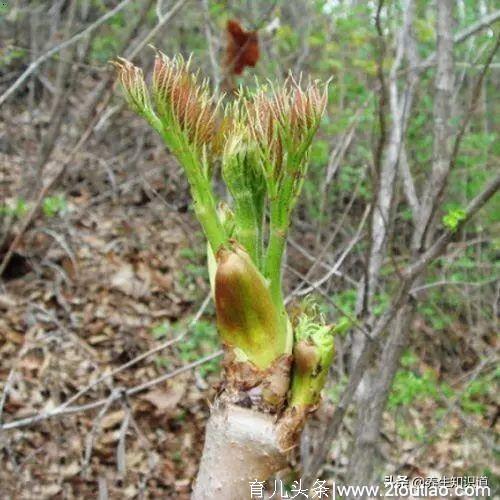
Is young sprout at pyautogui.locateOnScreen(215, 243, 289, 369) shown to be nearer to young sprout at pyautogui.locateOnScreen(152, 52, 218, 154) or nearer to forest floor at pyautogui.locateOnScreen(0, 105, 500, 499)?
young sprout at pyautogui.locateOnScreen(152, 52, 218, 154)

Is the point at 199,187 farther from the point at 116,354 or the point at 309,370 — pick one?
the point at 116,354

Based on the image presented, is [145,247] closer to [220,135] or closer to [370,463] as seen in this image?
[370,463]

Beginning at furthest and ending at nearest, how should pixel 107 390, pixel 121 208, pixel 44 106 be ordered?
pixel 44 106 → pixel 121 208 → pixel 107 390

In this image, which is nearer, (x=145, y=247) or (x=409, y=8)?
(x=409, y=8)

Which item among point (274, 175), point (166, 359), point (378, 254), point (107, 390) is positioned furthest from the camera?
point (166, 359)

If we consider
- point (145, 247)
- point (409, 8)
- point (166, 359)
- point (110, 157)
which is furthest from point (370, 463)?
point (110, 157)

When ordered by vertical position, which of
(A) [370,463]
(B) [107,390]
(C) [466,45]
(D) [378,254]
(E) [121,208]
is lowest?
(B) [107,390]

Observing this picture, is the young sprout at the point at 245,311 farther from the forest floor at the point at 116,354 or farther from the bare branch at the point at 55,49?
the bare branch at the point at 55,49

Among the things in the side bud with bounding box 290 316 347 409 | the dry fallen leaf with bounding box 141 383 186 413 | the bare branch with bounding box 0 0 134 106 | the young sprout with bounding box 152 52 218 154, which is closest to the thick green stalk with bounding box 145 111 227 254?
the young sprout with bounding box 152 52 218 154
